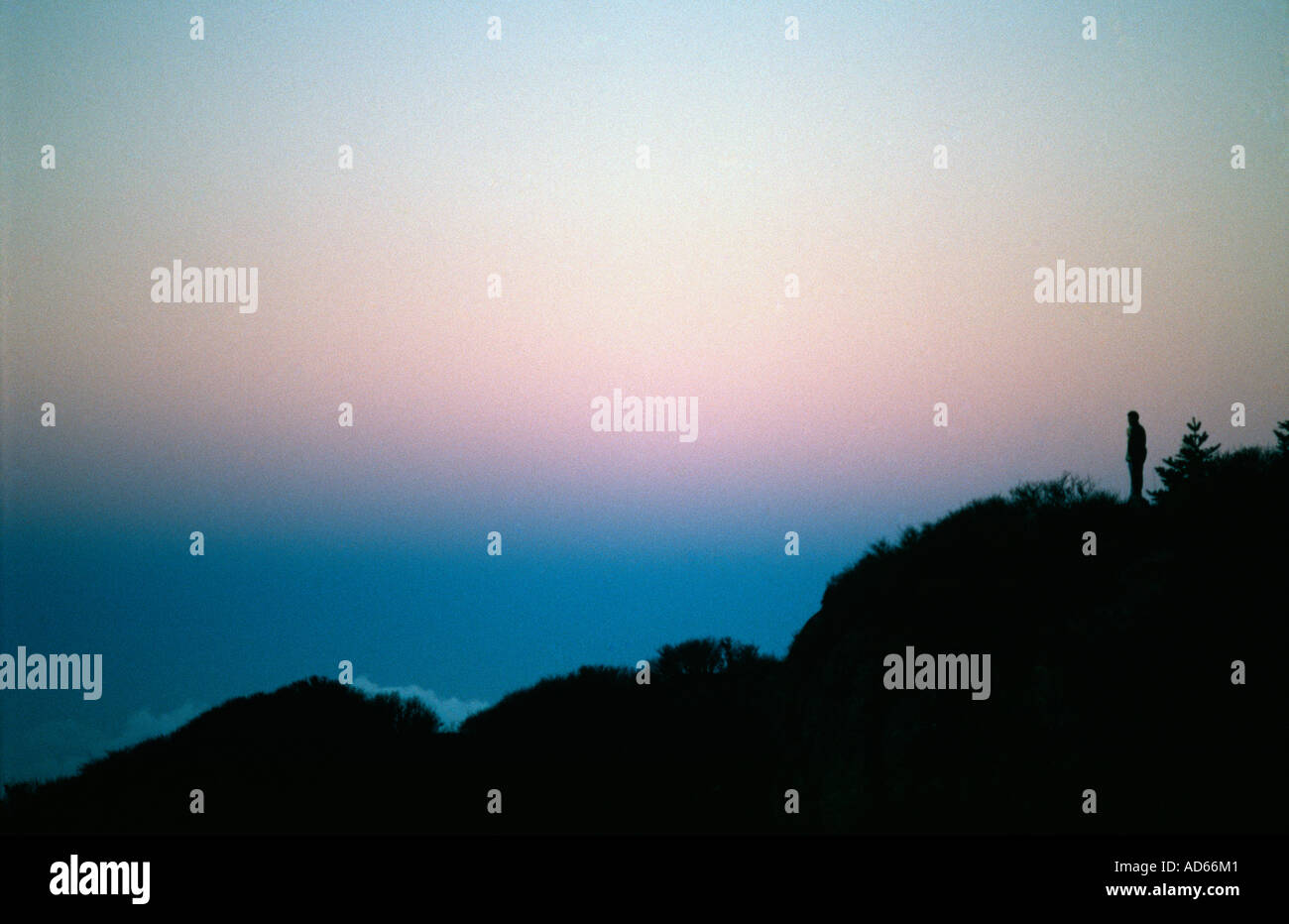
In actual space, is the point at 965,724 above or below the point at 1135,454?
below

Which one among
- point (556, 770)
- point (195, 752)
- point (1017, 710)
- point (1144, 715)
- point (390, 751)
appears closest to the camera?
point (1144, 715)

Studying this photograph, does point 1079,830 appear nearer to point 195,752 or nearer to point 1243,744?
point 1243,744

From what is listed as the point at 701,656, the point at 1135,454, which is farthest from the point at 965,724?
the point at 701,656

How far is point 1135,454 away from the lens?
829 inches

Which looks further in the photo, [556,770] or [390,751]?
[390,751]

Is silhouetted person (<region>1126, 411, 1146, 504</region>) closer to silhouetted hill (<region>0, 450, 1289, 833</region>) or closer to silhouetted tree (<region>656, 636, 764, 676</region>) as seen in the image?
silhouetted hill (<region>0, 450, 1289, 833</region>)

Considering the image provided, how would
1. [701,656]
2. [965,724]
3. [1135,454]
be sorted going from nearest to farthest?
[965,724] → [1135,454] → [701,656]

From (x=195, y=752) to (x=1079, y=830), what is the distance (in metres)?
31.2

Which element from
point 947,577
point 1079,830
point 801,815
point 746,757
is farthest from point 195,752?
point 1079,830

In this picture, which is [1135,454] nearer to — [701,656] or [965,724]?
[965,724]

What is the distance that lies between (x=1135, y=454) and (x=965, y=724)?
22.4 feet

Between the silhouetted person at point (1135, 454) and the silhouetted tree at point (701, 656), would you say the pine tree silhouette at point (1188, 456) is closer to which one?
the silhouetted person at point (1135, 454)
